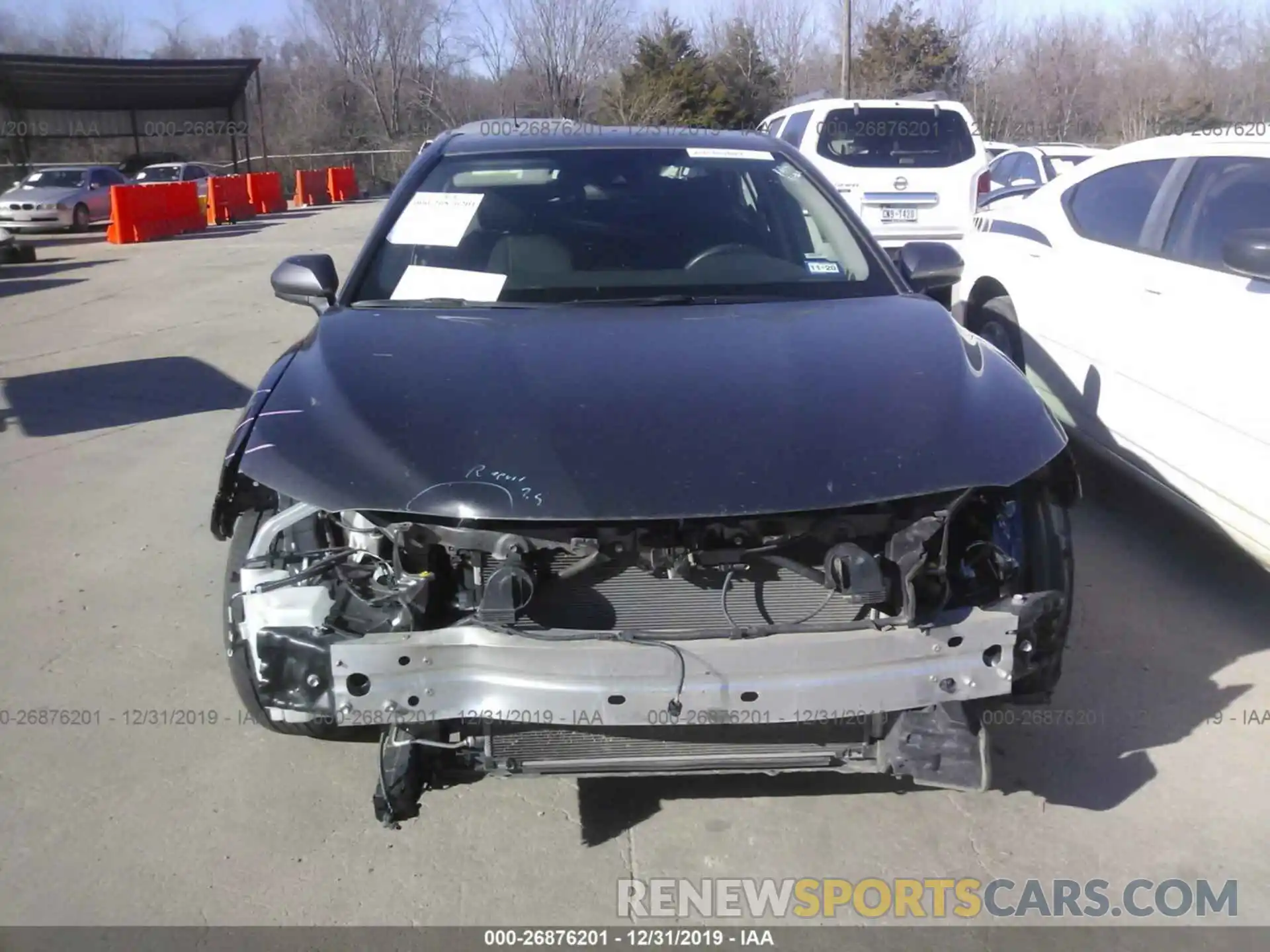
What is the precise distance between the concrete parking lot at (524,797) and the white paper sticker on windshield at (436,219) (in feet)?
3.59

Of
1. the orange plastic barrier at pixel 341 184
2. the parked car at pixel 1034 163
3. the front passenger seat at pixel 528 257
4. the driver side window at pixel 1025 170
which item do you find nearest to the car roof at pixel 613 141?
the front passenger seat at pixel 528 257

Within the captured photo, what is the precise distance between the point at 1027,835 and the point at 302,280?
2.85 meters

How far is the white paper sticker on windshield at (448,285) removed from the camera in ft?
11.7

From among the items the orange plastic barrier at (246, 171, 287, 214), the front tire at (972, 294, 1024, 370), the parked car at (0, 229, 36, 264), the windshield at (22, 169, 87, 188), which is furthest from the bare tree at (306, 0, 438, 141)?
the front tire at (972, 294, 1024, 370)

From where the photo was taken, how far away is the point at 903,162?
10.7 meters

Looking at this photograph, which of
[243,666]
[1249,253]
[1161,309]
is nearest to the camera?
[243,666]

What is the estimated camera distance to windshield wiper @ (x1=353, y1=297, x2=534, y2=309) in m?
3.50

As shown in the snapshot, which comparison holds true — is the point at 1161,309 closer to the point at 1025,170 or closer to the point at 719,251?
the point at 719,251

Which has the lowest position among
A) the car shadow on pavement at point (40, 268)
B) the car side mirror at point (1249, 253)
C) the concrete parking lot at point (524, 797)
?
the concrete parking lot at point (524, 797)

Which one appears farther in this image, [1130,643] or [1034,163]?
[1034,163]

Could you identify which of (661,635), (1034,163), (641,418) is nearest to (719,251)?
(641,418)

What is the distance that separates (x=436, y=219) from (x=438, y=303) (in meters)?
0.52

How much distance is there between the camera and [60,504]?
5477 mm

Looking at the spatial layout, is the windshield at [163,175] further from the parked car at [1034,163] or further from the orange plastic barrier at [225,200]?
the parked car at [1034,163]
